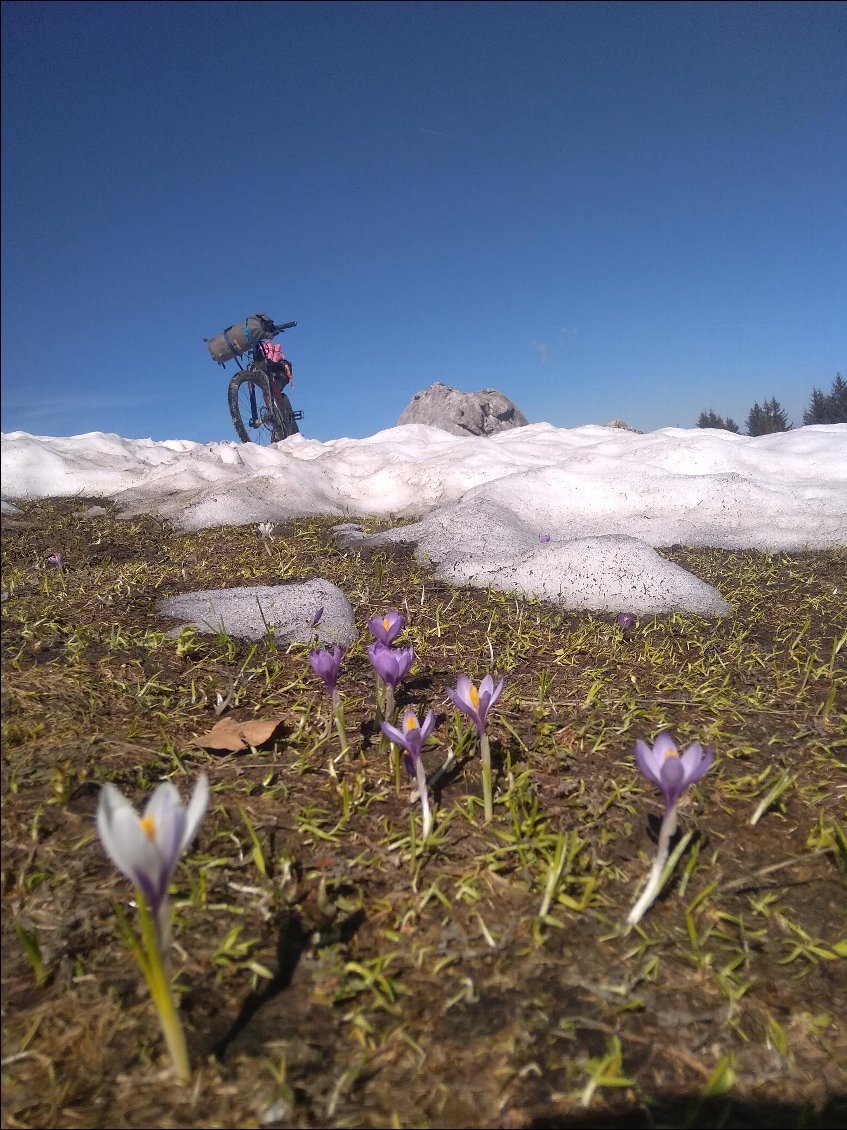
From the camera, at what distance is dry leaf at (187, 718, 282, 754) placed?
179 centimetres

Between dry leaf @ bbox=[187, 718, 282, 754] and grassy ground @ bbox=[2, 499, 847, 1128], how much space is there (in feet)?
0.10

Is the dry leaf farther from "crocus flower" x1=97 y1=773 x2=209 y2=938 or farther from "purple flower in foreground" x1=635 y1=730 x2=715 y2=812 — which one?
"purple flower in foreground" x1=635 y1=730 x2=715 y2=812

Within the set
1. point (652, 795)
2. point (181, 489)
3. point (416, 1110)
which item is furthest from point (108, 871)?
point (181, 489)

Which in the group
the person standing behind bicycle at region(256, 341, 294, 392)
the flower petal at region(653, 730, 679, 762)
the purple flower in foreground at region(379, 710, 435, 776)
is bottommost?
the flower petal at region(653, 730, 679, 762)

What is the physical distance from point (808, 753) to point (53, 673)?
241cm

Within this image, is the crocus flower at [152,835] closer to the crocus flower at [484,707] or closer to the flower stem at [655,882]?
the crocus flower at [484,707]

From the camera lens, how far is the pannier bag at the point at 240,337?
598 inches

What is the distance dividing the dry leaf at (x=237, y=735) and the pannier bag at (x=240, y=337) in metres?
15.0

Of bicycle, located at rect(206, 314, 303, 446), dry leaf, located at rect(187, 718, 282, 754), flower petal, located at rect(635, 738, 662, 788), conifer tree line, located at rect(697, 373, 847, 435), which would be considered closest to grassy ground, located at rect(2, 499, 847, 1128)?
dry leaf, located at rect(187, 718, 282, 754)

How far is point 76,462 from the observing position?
26.3ft

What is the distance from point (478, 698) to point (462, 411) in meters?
17.5

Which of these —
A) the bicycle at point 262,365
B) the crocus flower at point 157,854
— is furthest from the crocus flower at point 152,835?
the bicycle at point 262,365

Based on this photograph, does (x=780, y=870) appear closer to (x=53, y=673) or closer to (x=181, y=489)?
(x=53, y=673)

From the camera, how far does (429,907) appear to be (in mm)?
1302
